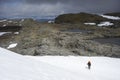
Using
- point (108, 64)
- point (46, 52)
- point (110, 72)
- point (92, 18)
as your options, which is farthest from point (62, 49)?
point (92, 18)

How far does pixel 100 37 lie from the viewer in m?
64.0

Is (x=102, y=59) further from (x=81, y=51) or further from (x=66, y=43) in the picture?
(x=66, y=43)

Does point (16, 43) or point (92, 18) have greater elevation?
point (16, 43)

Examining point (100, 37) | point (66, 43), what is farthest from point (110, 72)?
point (100, 37)

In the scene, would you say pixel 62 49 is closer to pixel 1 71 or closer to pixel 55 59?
pixel 55 59

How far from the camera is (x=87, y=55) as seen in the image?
38.8 meters

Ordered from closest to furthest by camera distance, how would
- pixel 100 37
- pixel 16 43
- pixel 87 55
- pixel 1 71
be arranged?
pixel 1 71
pixel 87 55
pixel 16 43
pixel 100 37

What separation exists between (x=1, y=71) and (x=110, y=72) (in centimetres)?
2266

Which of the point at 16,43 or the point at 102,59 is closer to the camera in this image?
the point at 102,59

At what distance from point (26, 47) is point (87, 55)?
37.8 feet

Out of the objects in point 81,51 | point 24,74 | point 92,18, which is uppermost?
point 24,74

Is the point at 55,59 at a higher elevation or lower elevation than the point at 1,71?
lower

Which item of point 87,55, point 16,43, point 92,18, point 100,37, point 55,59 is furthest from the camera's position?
point 92,18

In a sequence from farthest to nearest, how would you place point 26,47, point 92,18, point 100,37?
point 92,18 → point 100,37 → point 26,47
